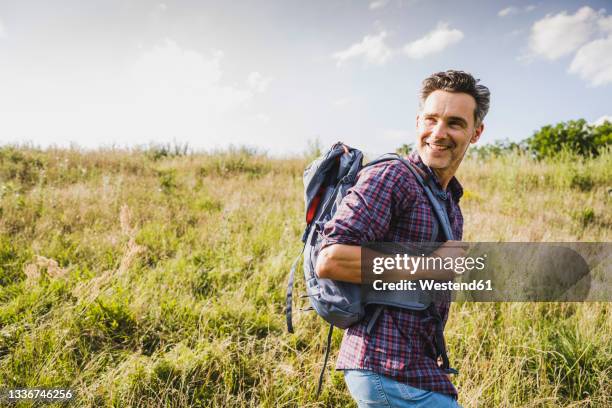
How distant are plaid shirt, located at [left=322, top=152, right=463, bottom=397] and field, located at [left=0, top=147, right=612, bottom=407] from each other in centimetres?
132

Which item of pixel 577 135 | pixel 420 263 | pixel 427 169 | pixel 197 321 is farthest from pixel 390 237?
pixel 577 135

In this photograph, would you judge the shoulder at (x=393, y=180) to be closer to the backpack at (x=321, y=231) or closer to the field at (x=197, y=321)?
the backpack at (x=321, y=231)

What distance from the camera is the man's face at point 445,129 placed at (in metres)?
1.67

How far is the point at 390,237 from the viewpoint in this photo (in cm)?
148

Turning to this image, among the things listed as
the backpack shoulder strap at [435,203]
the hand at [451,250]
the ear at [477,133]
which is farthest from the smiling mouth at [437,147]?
the hand at [451,250]

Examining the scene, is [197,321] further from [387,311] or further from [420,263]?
[420,263]

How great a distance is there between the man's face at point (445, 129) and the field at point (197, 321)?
1.78 m

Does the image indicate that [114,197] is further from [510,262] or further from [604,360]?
[604,360]

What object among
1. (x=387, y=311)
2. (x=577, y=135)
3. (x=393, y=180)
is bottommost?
(x=387, y=311)

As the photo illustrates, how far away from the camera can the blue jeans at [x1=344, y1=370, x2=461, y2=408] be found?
1.35 m

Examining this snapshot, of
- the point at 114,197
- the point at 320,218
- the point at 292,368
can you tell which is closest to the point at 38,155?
the point at 114,197

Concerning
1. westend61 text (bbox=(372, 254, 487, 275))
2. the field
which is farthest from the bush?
westend61 text (bbox=(372, 254, 487, 275))

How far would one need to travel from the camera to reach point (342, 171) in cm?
158

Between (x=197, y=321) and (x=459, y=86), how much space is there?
2824 millimetres
